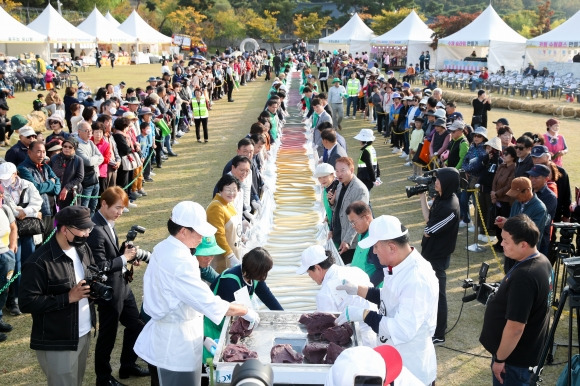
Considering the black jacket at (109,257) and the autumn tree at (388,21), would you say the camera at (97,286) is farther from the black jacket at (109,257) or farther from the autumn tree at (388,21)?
the autumn tree at (388,21)

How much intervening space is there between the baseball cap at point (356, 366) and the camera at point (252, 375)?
23cm

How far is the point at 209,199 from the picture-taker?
10469mm

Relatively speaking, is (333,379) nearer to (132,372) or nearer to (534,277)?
(534,277)

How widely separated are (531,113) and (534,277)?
68.2 ft

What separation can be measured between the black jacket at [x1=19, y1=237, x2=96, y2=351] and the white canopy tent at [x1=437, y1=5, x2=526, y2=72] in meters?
28.9

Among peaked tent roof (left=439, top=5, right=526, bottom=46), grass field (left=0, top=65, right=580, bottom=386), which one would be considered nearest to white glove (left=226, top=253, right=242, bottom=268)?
grass field (left=0, top=65, right=580, bottom=386)

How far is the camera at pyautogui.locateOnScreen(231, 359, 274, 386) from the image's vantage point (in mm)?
1839

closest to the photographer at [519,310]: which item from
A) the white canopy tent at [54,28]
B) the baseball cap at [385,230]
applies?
the baseball cap at [385,230]

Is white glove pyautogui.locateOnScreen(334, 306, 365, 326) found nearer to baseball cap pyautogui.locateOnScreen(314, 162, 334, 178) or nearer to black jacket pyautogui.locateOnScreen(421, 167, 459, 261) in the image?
black jacket pyautogui.locateOnScreen(421, 167, 459, 261)

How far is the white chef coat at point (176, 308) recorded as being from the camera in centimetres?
340

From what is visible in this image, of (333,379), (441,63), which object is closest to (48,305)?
(333,379)

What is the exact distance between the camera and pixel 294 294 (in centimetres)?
604

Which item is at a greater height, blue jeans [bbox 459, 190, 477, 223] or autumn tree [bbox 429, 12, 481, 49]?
autumn tree [bbox 429, 12, 481, 49]

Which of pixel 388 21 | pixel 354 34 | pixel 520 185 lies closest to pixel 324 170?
pixel 520 185
